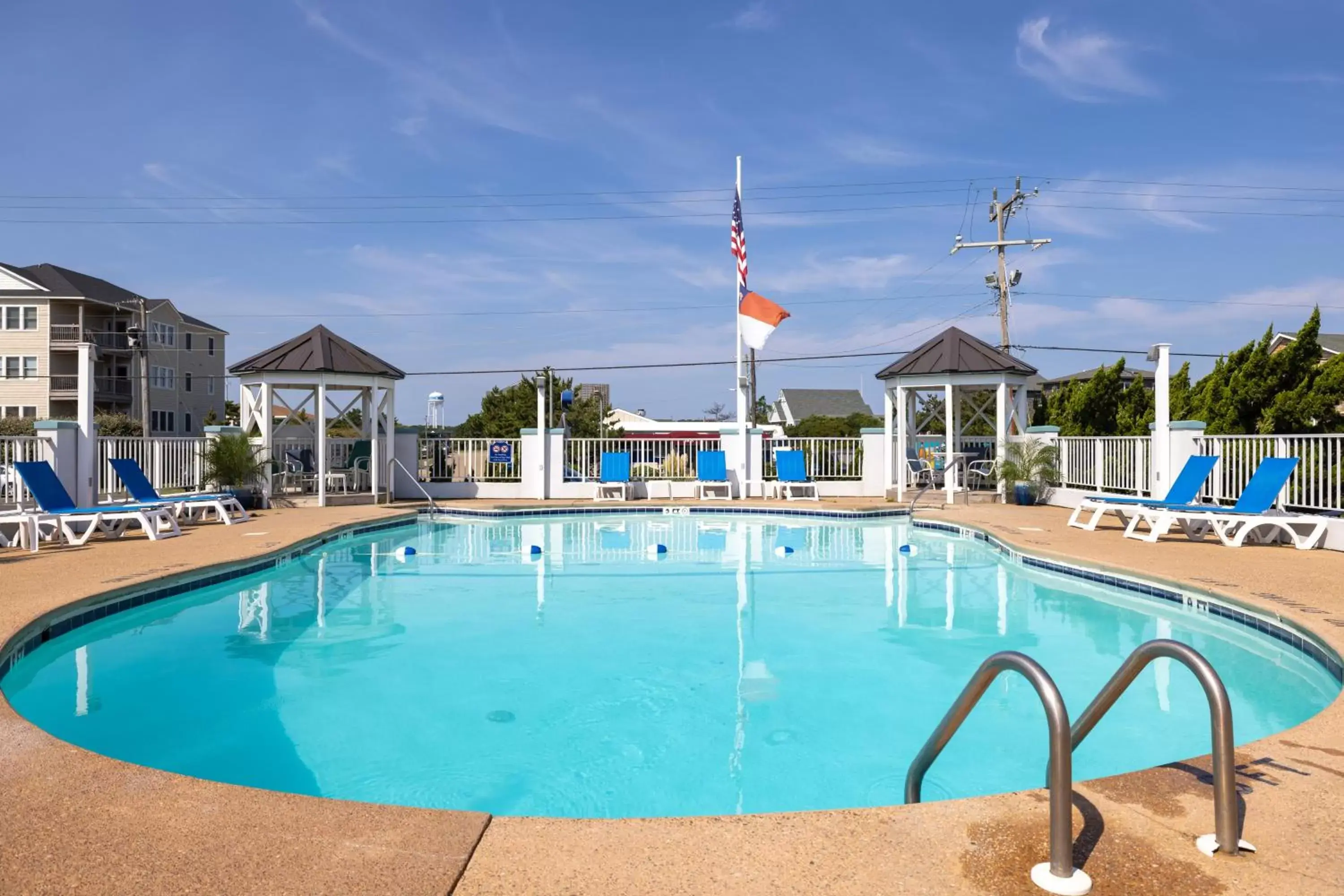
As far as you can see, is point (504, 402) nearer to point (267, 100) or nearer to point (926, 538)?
point (267, 100)

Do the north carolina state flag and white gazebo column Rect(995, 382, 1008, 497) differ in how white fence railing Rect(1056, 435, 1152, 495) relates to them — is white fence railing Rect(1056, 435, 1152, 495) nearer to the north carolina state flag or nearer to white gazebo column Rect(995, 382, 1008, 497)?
white gazebo column Rect(995, 382, 1008, 497)

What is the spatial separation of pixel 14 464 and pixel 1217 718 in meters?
11.9

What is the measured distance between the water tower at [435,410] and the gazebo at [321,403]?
24939mm

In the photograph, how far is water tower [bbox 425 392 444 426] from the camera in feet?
143

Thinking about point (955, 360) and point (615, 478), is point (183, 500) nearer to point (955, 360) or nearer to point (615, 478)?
point (615, 478)

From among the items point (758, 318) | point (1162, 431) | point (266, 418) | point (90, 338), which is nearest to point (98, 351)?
point (90, 338)

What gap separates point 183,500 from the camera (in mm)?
11914

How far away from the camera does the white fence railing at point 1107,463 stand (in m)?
13.5

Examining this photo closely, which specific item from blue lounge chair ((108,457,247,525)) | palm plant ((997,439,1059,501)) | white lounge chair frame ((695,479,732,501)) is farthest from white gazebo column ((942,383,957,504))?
blue lounge chair ((108,457,247,525))

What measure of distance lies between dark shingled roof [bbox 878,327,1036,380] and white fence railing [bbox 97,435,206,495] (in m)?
13.6

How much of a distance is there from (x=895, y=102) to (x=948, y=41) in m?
2.17

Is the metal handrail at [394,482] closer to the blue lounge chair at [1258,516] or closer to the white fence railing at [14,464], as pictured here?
the white fence railing at [14,464]

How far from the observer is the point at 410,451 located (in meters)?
18.0

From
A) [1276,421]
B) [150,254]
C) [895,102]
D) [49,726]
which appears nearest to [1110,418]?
[1276,421]
